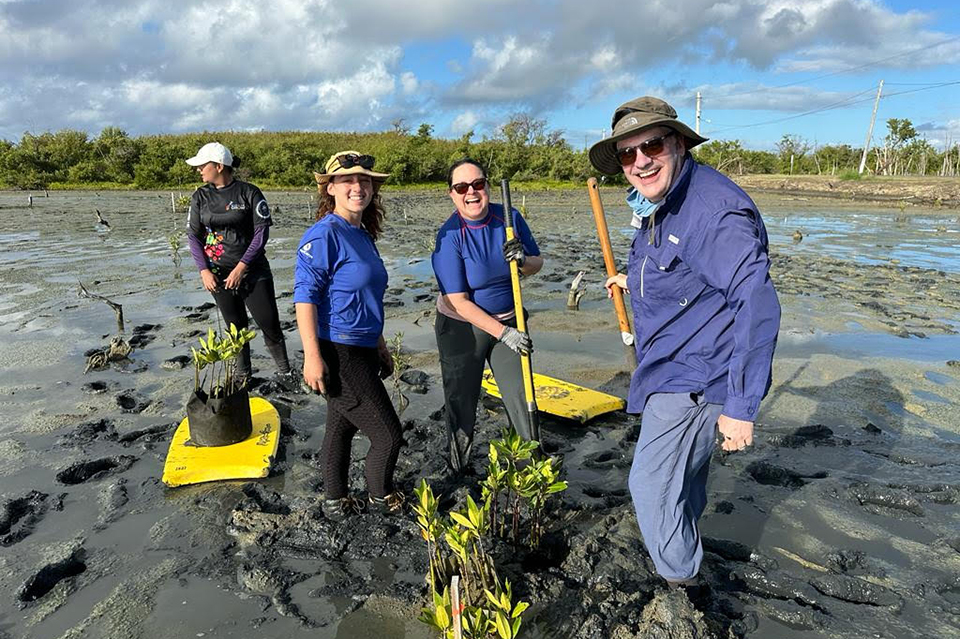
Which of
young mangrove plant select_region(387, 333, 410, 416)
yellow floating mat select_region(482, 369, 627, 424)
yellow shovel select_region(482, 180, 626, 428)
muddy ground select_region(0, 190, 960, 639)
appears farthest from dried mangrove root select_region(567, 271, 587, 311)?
yellow floating mat select_region(482, 369, 627, 424)

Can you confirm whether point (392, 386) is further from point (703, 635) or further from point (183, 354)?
point (703, 635)

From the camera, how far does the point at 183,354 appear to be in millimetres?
7691

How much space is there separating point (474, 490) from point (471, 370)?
891 mm

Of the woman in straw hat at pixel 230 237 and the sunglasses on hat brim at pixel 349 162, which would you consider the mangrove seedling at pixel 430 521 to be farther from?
the woman in straw hat at pixel 230 237

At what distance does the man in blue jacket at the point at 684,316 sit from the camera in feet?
7.84

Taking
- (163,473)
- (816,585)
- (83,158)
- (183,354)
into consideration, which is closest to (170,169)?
(83,158)

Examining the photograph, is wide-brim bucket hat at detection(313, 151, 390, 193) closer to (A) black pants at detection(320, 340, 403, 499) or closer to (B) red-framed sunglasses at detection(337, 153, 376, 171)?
(B) red-framed sunglasses at detection(337, 153, 376, 171)

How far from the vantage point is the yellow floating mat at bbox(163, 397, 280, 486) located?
4500 millimetres

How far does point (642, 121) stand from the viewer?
2605mm

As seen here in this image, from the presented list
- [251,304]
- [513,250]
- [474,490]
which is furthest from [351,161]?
[251,304]

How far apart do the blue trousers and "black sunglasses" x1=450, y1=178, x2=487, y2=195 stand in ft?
6.09

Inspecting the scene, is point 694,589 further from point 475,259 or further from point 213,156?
point 213,156

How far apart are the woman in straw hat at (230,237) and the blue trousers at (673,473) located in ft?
14.8

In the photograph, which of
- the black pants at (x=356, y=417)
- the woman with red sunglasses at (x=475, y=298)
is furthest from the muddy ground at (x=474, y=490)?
the woman with red sunglasses at (x=475, y=298)
